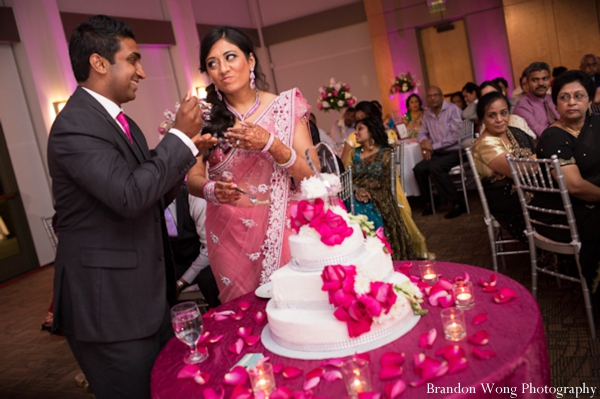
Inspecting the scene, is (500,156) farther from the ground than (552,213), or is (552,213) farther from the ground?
(500,156)

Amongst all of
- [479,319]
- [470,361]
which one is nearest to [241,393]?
[470,361]

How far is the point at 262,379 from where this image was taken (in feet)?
4.19

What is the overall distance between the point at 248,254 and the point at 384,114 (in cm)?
916

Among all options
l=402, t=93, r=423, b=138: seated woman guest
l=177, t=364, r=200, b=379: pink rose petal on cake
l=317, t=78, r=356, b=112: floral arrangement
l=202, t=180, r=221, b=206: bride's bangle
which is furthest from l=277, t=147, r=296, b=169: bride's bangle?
l=402, t=93, r=423, b=138: seated woman guest

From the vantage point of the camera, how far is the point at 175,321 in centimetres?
153

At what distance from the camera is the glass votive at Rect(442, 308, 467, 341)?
1359mm

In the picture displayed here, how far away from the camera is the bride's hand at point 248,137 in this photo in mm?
1854

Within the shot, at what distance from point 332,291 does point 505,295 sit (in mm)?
532

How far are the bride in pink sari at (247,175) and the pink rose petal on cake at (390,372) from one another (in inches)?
39.3

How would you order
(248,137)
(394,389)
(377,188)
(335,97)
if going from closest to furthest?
1. (394,389)
2. (248,137)
3. (377,188)
4. (335,97)

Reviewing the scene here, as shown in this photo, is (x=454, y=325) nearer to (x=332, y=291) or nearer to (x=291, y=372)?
(x=332, y=291)

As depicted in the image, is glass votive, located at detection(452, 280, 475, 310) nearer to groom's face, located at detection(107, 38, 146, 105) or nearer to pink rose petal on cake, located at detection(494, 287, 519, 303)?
pink rose petal on cake, located at detection(494, 287, 519, 303)

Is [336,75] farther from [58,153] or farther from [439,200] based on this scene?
[58,153]

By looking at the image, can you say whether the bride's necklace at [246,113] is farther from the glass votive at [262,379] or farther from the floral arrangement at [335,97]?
the floral arrangement at [335,97]
